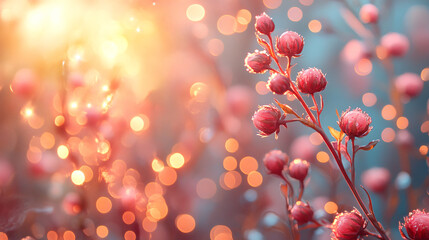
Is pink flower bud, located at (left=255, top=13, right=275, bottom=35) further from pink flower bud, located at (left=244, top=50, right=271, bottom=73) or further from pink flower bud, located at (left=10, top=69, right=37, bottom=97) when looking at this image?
pink flower bud, located at (left=10, top=69, right=37, bottom=97)

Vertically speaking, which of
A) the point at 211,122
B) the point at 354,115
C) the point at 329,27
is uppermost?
the point at 329,27

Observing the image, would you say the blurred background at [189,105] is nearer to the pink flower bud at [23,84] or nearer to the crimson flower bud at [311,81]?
the pink flower bud at [23,84]

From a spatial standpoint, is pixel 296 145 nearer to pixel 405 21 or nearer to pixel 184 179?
pixel 184 179

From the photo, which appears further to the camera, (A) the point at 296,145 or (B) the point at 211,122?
(B) the point at 211,122

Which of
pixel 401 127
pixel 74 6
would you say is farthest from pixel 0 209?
pixel 401 127

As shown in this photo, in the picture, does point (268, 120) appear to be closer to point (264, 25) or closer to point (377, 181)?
point (264, 25)
